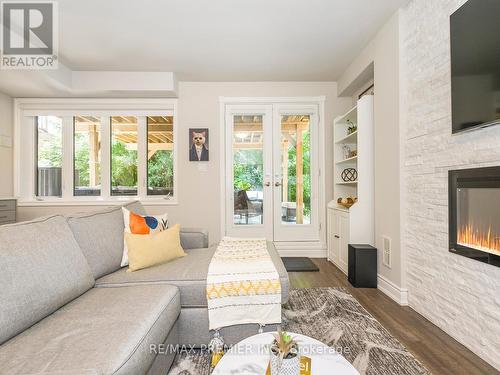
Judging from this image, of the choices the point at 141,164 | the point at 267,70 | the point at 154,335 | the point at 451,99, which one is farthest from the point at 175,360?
the point at 267,70

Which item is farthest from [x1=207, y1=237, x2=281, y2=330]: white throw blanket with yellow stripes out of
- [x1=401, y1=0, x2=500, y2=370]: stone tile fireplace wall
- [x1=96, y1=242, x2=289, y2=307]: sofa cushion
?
[x1=401, y1=0, x2=500, y2=370]: stone tile fireplace wall

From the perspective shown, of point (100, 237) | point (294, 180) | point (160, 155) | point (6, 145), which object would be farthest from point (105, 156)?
point (294, 180)

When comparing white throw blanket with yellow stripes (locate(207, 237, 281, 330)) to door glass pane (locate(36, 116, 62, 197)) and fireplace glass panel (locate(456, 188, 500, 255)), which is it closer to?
fireplace glass panel (locate(456, 188, 500, 255))

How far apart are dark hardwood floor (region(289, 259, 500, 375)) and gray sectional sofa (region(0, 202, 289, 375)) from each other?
3.07 ft

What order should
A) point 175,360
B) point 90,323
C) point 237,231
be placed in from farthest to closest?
point 237,231
point 175,360
point 90,323

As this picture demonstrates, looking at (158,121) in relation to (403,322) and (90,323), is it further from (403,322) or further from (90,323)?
(403,322)

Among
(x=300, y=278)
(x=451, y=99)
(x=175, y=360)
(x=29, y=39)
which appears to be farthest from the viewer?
(x=300, y=278)

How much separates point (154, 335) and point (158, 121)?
11.6 ft

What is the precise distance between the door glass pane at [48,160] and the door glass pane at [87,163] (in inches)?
11.1

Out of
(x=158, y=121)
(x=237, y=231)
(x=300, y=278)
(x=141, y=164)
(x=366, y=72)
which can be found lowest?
(x=300, y=278)

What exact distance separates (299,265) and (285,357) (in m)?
2.66

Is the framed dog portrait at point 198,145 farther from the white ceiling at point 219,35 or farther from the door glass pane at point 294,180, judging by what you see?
the door glass pane at point 294,180

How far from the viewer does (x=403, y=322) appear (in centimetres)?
201

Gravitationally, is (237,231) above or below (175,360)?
above
